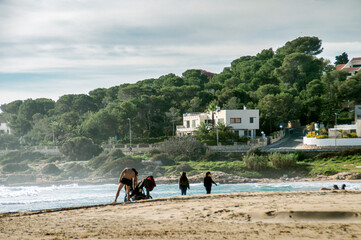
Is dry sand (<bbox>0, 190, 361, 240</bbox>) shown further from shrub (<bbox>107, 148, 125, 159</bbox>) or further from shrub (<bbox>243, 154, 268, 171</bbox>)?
shrub (<bbox>107, 148, 125, 159</bbox>)

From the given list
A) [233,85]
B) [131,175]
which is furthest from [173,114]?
[131,175]

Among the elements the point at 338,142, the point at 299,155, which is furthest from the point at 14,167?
the point at 338,142

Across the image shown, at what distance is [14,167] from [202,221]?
5933 centimetres

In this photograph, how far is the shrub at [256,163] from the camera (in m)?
50.7

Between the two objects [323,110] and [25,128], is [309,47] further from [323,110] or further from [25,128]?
[25,128]

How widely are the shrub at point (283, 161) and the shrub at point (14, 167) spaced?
34.5m

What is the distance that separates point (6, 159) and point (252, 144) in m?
36.3

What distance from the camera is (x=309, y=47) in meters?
123

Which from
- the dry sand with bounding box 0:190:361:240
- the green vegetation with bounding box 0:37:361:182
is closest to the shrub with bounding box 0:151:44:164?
the green vegetation with bounding box 0:37:361:182

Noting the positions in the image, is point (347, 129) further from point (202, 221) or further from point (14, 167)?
point (202, 221)

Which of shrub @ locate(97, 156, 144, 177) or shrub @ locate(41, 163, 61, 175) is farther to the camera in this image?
shrub @ locate(41, 163, 61, 175)

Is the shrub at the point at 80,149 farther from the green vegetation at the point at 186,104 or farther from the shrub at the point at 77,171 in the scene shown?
the shrub at the point at 77,171

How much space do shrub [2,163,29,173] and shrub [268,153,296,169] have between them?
34.5 m

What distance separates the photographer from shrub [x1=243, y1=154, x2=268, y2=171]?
5072 cm
